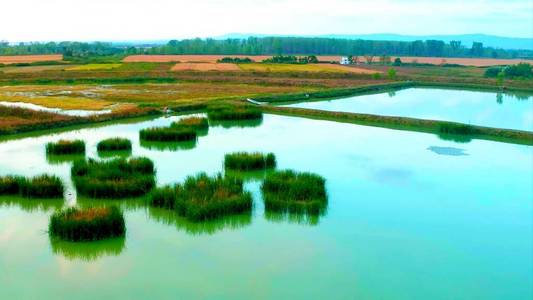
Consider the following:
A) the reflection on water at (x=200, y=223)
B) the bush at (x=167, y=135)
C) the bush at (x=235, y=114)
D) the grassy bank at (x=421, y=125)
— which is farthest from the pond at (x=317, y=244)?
the bush at (x=235, y=114)

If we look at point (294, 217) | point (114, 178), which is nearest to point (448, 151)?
point (294, 217)

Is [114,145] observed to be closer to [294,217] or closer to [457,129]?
[294,217]

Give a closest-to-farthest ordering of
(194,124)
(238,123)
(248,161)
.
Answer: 1. (248,161)
2. (194,124)
3. (238,123)

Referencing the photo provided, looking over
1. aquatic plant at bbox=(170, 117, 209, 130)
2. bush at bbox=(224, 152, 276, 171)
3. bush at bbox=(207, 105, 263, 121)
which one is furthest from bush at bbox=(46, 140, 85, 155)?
bush at bbox=(207, 105, 263, 121)

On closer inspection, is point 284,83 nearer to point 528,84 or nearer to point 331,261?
point 528,84

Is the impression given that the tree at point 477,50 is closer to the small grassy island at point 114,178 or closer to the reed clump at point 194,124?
the reed clump at point 194,124

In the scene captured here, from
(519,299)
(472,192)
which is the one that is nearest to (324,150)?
(472,192)

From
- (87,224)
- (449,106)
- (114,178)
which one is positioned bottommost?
(87,224)
